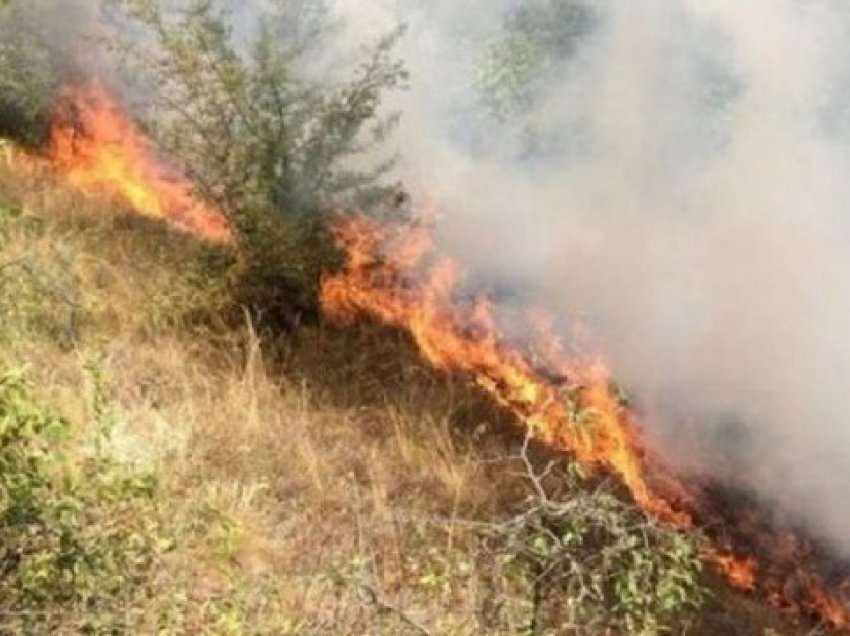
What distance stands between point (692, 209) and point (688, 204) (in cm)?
6

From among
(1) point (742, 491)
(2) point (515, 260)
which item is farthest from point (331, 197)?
(1) point (742, 491)

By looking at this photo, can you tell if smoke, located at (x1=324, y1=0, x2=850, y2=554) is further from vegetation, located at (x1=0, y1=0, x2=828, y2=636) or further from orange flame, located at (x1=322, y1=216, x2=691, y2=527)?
vegetation, located at (x1=0, y1=0, x2=828, y2=636)

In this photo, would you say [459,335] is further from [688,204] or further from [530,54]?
[530,54]

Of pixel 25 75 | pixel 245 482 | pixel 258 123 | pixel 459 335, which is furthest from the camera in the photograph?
pixel 25 75

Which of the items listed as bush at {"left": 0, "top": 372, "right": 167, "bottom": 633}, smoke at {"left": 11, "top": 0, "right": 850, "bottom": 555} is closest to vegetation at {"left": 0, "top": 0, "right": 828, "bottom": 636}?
bush at {"left": 0, "top": 372, "right": 167, "bottom": 633}

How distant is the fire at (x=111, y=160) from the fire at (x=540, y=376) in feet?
4.78

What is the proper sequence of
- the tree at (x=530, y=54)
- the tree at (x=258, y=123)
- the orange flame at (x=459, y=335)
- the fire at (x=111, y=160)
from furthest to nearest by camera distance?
1. the tree at (x=530, y=54)
2. the fire at (x=111, y=160)
3. the tree at (x=258, y=123)
4. the orange flame at (x=459, y=335)

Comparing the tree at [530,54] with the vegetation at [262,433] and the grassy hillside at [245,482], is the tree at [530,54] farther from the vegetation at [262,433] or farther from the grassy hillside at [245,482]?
the grassy hillside at [245,482]

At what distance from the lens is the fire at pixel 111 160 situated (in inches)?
363

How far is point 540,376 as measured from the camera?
7.60 meters

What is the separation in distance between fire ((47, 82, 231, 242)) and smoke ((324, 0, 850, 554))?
1.82 m

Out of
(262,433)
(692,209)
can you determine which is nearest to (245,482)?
(262,433)

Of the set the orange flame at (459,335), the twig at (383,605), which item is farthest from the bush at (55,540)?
the orange flame at (459,335)

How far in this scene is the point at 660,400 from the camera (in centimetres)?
789
